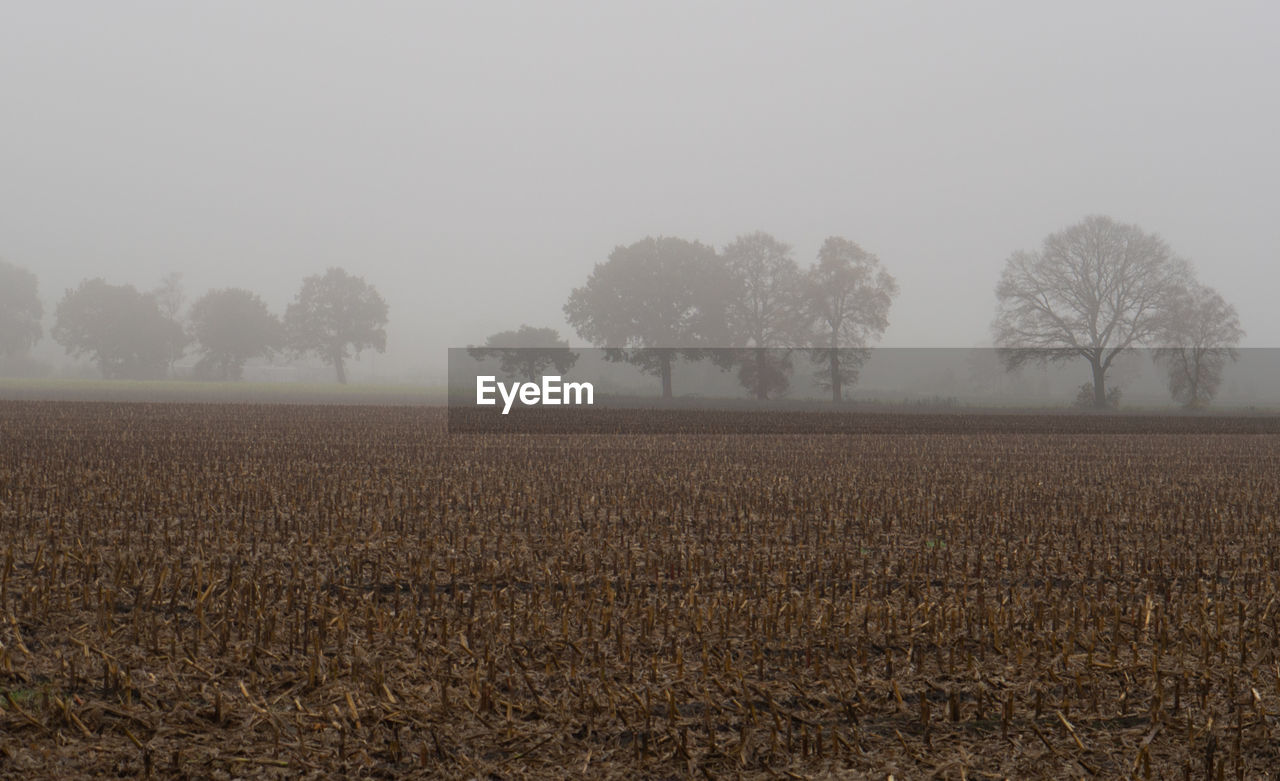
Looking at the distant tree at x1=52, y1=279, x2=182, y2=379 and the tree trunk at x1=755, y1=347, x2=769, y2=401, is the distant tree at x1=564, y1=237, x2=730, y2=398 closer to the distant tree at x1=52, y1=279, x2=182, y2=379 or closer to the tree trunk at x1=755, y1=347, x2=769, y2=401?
the tree trunk at x1=755, y1=347, x2=769, y2=401

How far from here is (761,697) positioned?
19.3ft

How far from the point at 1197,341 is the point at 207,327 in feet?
312

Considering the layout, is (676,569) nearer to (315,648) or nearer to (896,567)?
(896,567)

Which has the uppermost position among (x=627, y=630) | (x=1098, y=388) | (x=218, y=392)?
(x=1098, y=388)

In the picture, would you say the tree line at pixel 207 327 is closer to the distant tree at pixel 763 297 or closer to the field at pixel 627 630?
the distant tree at pixel 763 297

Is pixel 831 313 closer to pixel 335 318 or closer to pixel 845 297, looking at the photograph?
pixel 845 297

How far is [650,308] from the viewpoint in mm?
74188

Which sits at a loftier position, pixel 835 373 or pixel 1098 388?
pixel 835 373

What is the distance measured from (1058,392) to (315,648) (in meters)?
118

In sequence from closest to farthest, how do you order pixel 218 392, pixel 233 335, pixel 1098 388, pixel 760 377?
1. pixel 1098 388
2. pixel 760 377
3. pixel 218 392
4. pixel 233 335

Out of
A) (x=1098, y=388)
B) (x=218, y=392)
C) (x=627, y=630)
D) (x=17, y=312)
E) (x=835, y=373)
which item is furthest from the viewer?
(x=17, y=312)

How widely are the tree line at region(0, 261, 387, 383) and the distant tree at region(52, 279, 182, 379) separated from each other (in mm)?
105

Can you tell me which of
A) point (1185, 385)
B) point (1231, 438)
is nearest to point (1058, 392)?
point (1185, 385)

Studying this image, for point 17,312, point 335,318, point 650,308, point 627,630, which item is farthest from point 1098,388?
point 17,312
